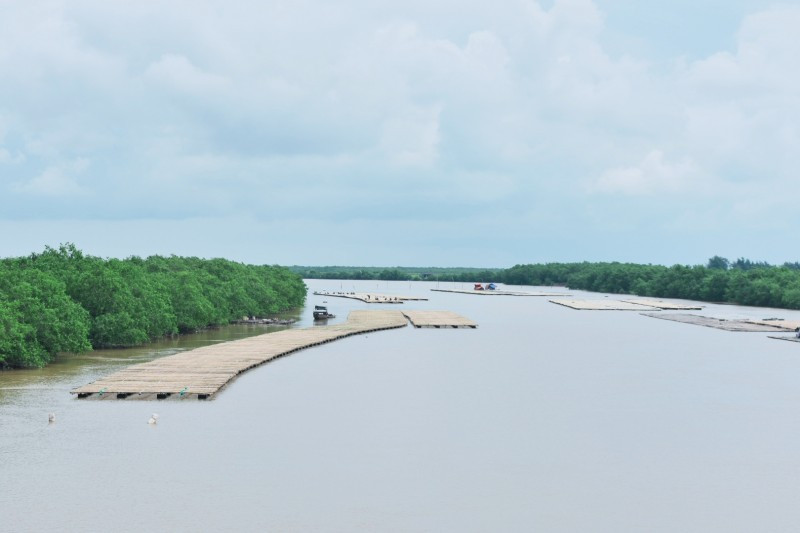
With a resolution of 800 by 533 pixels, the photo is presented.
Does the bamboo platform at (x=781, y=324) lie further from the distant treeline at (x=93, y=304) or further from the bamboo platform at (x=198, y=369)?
the distant treeline at (x=93, y=304)

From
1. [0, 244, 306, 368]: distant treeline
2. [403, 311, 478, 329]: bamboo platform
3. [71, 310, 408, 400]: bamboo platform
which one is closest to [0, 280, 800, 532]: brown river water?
[71, 310, 408, 400]: bamboo platform

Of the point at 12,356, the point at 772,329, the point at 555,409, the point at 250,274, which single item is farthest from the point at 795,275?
the point at 12,356

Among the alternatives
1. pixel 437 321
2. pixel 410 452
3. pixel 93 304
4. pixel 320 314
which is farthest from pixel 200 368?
pixel 320 314

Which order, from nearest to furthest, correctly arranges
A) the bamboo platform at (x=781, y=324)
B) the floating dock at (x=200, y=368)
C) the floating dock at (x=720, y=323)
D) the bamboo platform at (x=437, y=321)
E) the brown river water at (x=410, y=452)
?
the brown river water at (x=410, y=452) < the floating dock at (x=200, y=368) < the floating dock at (x=720, y=323) < the bamboo platform at (x=437, y=321) < the bamboo platform at (x=781, y=324)

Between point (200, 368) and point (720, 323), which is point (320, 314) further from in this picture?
point (200, 368)

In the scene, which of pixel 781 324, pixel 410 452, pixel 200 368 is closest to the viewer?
pixel 410 452

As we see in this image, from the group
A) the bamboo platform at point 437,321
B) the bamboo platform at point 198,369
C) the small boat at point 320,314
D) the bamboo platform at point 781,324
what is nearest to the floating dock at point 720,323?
the bamboo platform at point 781,324
